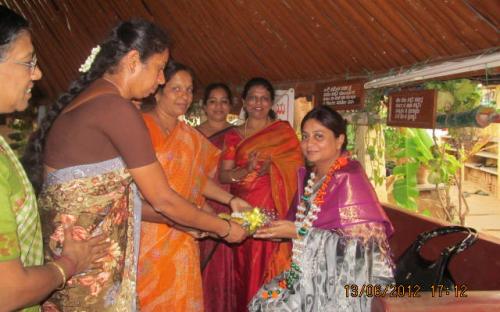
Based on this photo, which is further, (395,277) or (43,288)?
(395,277)

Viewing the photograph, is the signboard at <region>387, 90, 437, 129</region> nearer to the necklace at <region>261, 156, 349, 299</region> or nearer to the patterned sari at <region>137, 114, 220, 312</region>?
the necklace at <region>261, 156, 349, 299</region>

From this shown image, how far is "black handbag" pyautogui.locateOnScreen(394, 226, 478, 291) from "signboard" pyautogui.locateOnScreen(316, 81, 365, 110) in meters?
1.47

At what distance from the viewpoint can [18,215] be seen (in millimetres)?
1305

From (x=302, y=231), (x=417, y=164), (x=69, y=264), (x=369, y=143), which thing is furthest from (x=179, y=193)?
(x=417, y=164)

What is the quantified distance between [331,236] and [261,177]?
4.82ft

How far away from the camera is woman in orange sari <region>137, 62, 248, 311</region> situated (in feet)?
8.37

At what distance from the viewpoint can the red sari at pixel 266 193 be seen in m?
3.61

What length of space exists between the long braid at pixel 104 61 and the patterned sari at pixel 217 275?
7.14 feet

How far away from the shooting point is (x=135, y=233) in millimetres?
2047

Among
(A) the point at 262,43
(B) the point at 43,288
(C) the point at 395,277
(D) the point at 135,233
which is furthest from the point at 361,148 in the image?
(B) the point at 43,288

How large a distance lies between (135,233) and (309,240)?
0.96m

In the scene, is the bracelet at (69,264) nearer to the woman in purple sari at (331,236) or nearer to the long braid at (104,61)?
the long braid at (104,61)

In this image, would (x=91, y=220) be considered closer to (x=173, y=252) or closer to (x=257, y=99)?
(x=173, y=252)

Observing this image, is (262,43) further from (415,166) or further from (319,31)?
(415,166)
